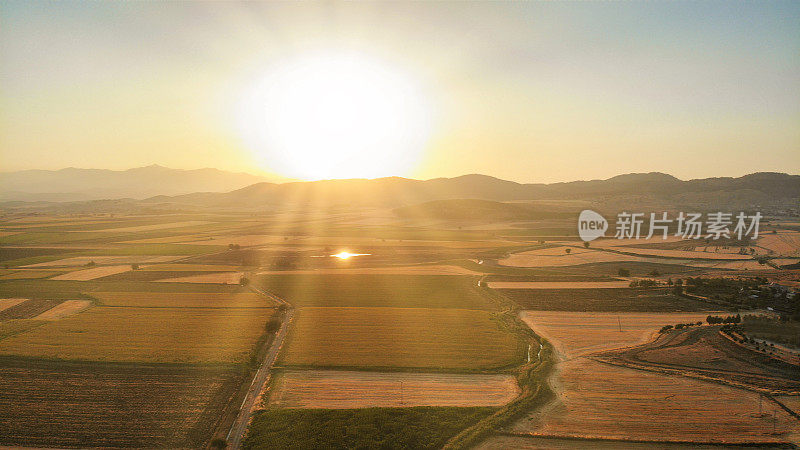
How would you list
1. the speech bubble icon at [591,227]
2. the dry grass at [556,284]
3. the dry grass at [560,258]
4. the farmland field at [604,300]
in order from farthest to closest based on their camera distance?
1. the speech bubble icon at [591,227]
2. the dry grass at [560,258]
3. the dry grass at [556,284]
4. the farmland field at [604,300]

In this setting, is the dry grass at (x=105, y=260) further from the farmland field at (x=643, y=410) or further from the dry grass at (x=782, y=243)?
the dry grass at (x=782, y=243)

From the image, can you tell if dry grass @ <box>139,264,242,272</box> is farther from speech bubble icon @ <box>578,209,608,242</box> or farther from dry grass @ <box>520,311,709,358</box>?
speech bubble icon @ <box>578,209,608,242</box>

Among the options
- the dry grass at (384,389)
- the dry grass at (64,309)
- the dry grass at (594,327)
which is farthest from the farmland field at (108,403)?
the dry grass at (594,327)

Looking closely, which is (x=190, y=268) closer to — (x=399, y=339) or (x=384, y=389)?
(x=399, y=339)

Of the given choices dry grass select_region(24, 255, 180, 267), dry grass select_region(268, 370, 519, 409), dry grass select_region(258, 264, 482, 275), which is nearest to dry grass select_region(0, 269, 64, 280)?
dry grass select_region(24, 255, 180, 267)

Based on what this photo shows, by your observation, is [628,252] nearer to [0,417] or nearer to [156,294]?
[156,294]

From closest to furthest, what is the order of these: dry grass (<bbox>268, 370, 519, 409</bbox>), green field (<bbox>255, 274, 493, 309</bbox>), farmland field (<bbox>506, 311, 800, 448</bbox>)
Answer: farmland field (<bbox>506, 311, 800, 448</bbox>) < dry grass (<bbox>268, 370, 519, 409</bbox>) < green field (<bbox>255, 274, 493, 309</bbox>)
